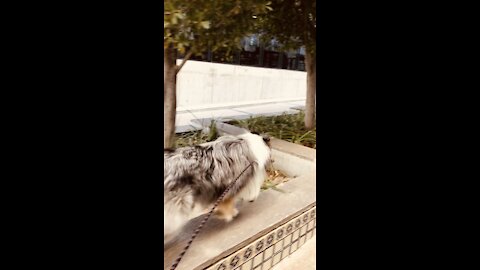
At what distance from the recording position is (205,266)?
124cm

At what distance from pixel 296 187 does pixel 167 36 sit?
4.21ft

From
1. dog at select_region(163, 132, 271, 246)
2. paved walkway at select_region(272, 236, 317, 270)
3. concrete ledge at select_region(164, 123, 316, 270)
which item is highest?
dog at select_region(163, 132, 271, 246)

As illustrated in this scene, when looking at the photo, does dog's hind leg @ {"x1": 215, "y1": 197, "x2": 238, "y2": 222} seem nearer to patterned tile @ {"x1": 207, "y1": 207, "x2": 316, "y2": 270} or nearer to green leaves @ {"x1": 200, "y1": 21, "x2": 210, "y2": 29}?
patterned tile @ {"x1": 207, "y1": 207, "x2": 316, "y2": 270}

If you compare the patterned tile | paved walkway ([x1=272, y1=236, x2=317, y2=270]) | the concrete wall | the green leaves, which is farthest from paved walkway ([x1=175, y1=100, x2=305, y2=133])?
paved walkway ([x1=272, y1=236, x2=317, y2=270])

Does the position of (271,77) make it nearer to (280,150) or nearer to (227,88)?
(280,150)

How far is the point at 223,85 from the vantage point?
5.33 ft

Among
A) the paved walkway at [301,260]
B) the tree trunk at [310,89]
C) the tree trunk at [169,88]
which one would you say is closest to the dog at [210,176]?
the tree trunk at [169,88]

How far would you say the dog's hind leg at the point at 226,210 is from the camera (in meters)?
1.53

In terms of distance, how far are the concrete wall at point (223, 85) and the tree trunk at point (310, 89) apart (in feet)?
0.82

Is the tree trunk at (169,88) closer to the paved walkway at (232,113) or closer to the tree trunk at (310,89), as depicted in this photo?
Answer: the paved walkway at (232,113)

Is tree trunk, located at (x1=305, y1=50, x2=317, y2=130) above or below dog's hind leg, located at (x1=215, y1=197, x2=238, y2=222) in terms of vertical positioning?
above

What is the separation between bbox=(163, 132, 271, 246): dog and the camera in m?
1.26

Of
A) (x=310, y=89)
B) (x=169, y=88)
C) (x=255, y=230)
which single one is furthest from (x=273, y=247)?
(x=310, y=89)

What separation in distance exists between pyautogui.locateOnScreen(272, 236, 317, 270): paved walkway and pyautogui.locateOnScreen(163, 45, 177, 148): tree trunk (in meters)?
0.87
